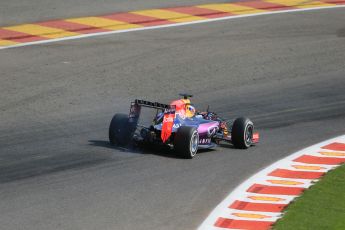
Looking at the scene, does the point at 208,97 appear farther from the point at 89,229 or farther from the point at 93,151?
the point at 89,229

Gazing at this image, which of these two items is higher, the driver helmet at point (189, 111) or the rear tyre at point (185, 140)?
the driver helmet at point (189, 111)

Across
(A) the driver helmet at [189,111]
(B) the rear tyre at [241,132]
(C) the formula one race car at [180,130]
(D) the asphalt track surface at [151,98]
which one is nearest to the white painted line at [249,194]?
(D) the asphalt track surface at [151,98]

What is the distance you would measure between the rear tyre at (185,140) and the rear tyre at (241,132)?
1.30m

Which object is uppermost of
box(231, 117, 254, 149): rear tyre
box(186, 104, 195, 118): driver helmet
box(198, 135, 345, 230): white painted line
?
box(186, 104, 195, 118): driver helmet

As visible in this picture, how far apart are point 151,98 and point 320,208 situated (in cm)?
1014

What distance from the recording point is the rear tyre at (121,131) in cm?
1903

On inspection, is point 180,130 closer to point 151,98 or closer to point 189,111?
point 189,111

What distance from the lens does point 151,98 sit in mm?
24578

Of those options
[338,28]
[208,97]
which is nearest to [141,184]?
[208,97]

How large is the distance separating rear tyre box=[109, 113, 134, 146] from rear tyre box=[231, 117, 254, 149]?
212 centimetres

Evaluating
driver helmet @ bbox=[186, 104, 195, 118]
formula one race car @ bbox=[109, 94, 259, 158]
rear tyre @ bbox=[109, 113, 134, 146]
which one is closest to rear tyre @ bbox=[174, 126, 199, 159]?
formula one race car @ bbox=[109, 94, 259, 158]

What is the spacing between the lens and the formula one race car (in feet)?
60.4

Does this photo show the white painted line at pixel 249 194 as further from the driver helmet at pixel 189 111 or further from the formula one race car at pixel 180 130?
the driver helmet at pixel 189 111

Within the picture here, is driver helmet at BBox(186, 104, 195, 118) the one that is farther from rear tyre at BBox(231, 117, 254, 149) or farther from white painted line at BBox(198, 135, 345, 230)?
white painted line at BBox(198, 135, 345, 230)
